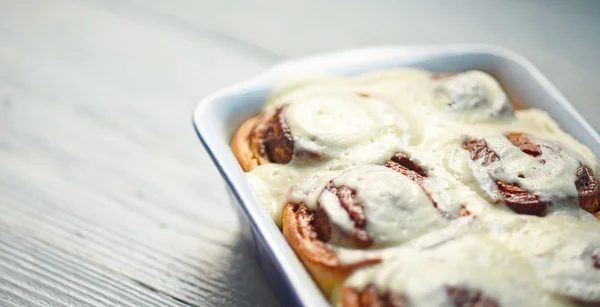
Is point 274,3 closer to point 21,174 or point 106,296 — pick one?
point 21,174

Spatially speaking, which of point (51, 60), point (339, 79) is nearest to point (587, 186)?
point (339, 79)

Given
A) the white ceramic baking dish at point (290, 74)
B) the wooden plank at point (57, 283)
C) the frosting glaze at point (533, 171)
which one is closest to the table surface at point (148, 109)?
the wooden plank at point (57, 283)

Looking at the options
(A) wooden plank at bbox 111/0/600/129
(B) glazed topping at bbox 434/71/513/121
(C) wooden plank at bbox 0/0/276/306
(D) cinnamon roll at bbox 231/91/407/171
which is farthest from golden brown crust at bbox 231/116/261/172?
(A) wooden plank at bbox 111/0/600/129

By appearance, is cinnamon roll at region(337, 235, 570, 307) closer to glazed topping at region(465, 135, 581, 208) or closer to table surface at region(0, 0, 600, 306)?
glazed topping at region(465, 135, 581, 208)

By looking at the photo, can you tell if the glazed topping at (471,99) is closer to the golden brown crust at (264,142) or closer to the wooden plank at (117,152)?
the golden brown crust at (264,142)

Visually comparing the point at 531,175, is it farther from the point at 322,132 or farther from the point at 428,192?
the point at 322,132

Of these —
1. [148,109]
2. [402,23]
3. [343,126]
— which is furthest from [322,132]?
[402,23]
